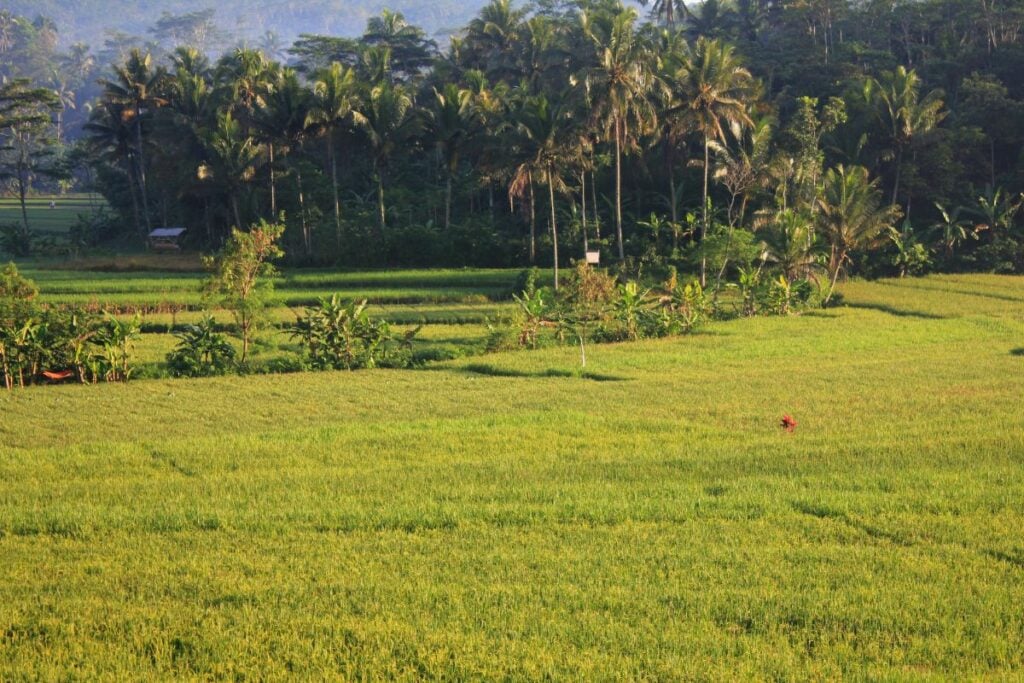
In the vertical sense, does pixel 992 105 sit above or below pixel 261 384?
above

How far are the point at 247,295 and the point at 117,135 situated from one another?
3360 centimetres

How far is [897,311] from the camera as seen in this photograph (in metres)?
32.7

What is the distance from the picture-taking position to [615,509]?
11422mm

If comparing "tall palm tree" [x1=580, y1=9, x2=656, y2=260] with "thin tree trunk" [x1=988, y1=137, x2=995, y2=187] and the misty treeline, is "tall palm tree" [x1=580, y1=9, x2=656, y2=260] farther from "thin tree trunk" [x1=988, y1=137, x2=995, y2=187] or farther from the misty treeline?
"thin tree trunk" [x1=988, y1=137, x2=995, y2=187]

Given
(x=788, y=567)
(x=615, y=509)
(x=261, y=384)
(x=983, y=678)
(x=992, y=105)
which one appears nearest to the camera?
(x=983, y=678)

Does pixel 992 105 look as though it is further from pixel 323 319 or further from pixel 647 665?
pixel 647 665

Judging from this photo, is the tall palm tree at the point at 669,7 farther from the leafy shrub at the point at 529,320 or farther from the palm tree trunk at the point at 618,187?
the leafy shrub at the point at 529,320

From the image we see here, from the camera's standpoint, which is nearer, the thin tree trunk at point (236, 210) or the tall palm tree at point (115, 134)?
the thin tree trunk at point (236, 210)

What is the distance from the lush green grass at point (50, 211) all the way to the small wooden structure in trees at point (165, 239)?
7.69 metres

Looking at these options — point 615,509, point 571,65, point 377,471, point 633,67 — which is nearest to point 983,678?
point 615,509

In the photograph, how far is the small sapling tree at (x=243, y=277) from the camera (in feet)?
77.7

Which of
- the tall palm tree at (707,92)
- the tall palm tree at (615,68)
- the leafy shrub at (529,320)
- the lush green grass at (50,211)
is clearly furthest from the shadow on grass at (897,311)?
the lush green grass at (50,211)

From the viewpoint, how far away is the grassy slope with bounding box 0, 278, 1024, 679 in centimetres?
790

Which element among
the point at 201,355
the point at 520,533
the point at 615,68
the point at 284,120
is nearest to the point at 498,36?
the point at 284,120
